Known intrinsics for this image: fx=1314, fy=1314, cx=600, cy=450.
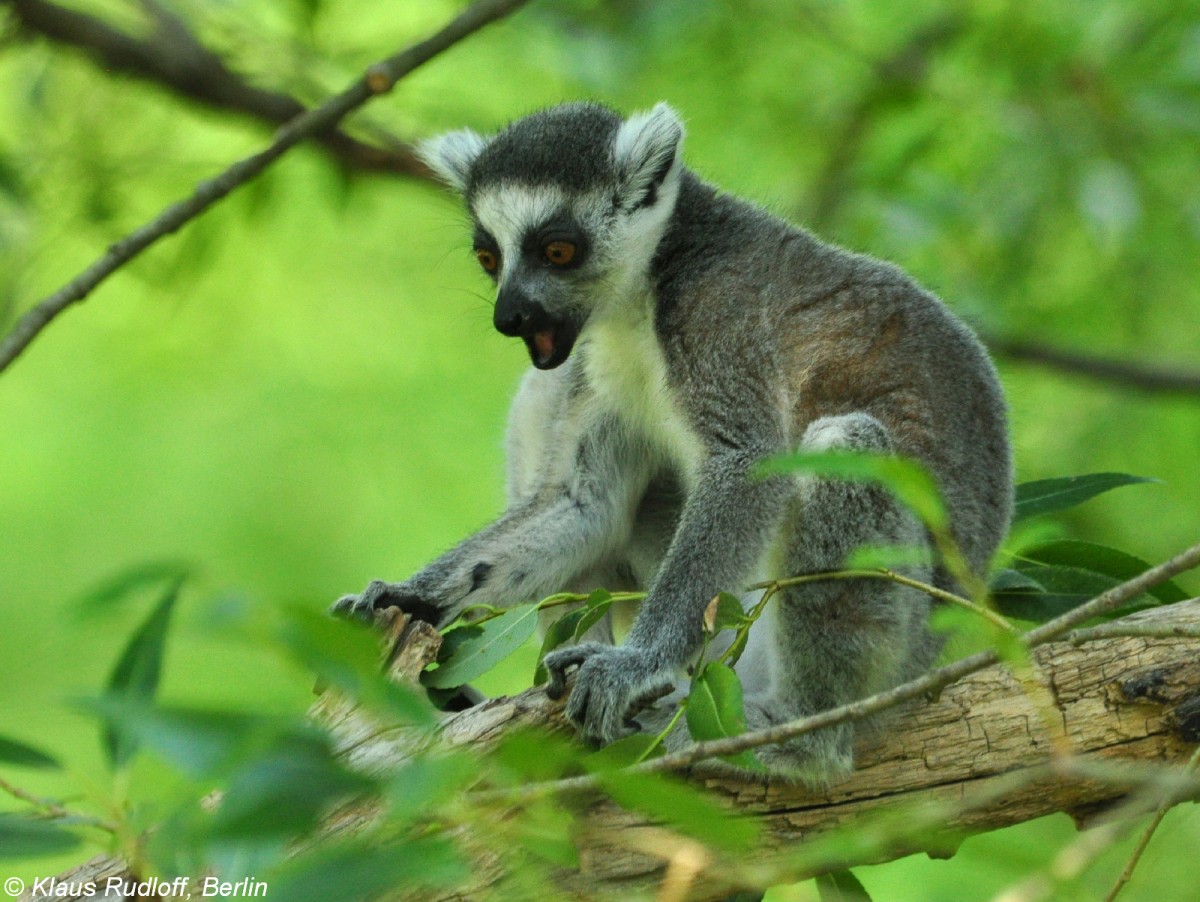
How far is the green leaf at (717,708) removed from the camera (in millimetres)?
2436

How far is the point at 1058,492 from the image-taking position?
357 centimetres

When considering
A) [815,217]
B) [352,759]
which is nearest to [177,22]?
[815,217]

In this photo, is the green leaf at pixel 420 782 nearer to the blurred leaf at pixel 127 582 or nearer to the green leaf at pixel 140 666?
the blurred leaf at pixel 127 582

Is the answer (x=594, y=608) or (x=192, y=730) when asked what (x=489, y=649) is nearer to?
(x=594, y=608)

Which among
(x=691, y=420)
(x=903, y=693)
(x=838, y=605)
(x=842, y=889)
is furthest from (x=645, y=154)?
(x=903, y=693)

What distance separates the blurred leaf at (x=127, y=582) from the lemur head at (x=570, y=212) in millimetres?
2222

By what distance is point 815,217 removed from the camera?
21.0 feet

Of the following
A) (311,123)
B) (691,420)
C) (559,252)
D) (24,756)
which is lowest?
(24,756)

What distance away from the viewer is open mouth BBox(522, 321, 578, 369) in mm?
3703

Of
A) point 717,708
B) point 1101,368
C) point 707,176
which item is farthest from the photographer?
point 1101,368

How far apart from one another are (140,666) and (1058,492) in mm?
2553

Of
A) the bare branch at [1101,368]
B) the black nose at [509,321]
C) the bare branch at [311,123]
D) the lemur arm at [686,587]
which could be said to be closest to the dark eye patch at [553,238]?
the black nose at [509,321]

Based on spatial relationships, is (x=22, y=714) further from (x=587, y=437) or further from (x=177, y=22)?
(x=177, y=22)

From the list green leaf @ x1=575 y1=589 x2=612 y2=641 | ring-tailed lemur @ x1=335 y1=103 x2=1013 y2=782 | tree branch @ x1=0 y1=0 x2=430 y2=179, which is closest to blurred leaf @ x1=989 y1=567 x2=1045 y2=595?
ring-tailed lemur @ x1=335 y1=103 x2=1013 y2=782
